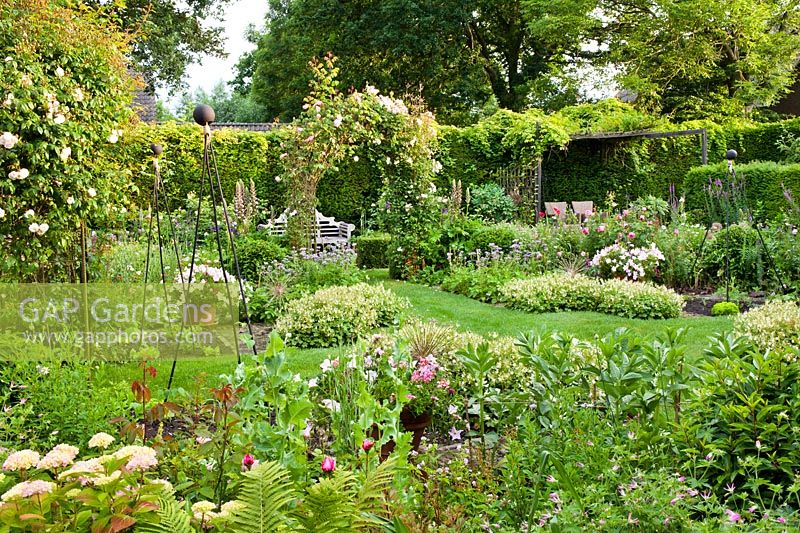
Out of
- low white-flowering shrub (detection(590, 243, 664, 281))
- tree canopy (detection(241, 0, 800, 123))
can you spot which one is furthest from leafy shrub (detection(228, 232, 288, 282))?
tree canopy (detection(241, 0, 800, 123))

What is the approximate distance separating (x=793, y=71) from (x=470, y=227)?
15.0m

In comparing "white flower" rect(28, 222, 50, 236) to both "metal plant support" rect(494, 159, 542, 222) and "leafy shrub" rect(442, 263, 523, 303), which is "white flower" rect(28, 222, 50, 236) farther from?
"metal plant support" rect(494, 159, 542, 222)

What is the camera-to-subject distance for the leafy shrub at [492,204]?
12766mm

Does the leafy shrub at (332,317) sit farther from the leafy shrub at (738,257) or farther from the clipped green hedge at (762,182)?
the clipped green hedge at (762,182)

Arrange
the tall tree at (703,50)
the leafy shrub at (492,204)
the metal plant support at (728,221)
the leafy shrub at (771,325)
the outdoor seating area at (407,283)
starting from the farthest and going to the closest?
the tall tree at (703,50) → the leafy shrub at (492,204) → the metal plant support at (728,221) → the leafy shrub at (771,325) → the outdoor seating area at (407,283)

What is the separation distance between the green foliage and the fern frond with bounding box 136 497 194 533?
357cm

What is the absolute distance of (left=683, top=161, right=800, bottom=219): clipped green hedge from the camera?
1223 centimetres

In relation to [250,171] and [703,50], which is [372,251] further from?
[703,50]

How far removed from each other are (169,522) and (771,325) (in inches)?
189

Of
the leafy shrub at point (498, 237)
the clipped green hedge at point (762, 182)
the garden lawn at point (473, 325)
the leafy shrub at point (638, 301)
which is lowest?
the garden lawn at point (473, 325)

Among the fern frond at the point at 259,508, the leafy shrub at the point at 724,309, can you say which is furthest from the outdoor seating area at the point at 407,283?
the leafy shrub at the point at 724,309

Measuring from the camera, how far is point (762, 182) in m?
12.8

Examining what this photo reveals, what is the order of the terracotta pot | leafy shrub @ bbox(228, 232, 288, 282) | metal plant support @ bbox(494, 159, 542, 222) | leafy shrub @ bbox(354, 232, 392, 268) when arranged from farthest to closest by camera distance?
1. metal plant support @ bbox(494, 159, 542, 222)
2. leafy shrub @ bbox(354, 232, 392, 268)
3. leafy shrub @ bbox(228, 232, 288, 282)
4. the terracotta pot

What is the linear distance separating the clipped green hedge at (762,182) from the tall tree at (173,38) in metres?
13.3
